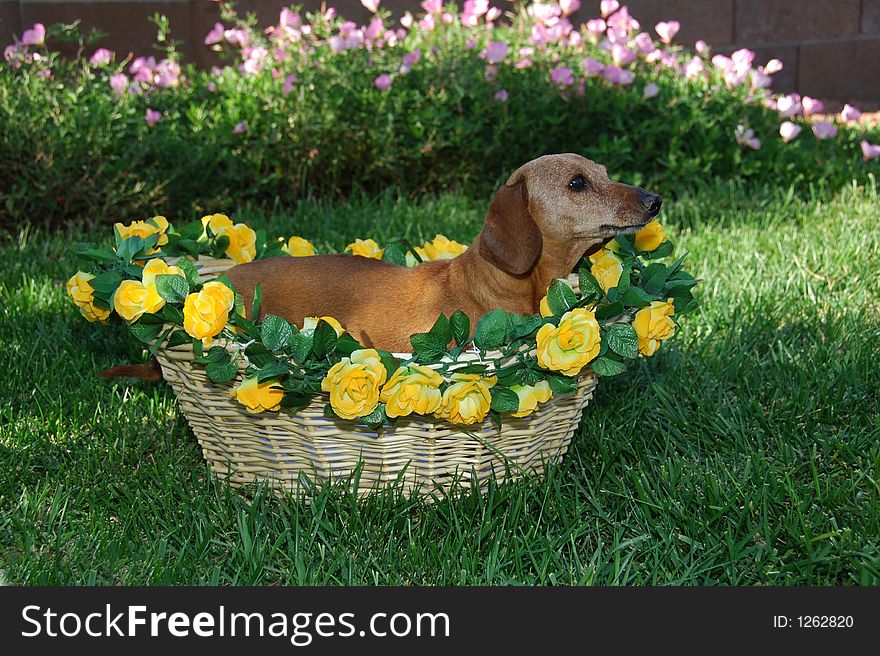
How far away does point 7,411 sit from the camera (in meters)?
3.19

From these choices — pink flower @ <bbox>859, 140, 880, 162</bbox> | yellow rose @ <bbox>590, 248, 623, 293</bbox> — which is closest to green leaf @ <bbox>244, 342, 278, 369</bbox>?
yellow rose @ <bbox>590, 248, 623, 293</bbox>

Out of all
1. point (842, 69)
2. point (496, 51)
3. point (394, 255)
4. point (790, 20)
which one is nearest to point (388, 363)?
point (394, 255)

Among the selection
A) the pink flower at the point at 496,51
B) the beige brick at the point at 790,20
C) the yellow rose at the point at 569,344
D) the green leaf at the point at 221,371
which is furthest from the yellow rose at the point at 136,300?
the beige brick at the point at 790,20

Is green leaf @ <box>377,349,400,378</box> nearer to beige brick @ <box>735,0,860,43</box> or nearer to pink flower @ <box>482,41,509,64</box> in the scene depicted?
pink flower @ <box>482,41,509,64</box>

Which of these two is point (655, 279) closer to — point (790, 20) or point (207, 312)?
point (207, 312)

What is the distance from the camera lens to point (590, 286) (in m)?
2.67

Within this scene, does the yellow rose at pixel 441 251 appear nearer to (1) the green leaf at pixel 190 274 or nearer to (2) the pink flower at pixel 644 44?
(1) the green leaf at pixel 190 274

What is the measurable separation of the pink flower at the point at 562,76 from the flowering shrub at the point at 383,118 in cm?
1

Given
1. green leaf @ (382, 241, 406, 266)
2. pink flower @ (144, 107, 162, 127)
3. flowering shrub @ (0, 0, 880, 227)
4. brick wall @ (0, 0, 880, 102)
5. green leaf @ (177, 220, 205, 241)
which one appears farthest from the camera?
brick wall @ (0, 0, 880, 102)

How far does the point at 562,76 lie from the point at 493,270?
3001 millimetres

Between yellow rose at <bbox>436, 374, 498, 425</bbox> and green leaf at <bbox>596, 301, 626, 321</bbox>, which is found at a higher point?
green leaf at <bbox>596, 301, 626, 321</bbox>

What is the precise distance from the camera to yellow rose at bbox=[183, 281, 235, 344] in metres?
2.45

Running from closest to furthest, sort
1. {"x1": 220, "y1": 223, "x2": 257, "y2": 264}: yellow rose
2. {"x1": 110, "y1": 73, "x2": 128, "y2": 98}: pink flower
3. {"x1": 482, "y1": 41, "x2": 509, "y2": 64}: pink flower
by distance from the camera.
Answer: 1. {"x1": 220, "y1": 223, "x2": 257, "y2": 264}: yellow rose
2. {"x1": 110, "y1": 73, "x2": 128, "y2": 98}: pink flower
3. {"x1": 482, "y1": 41, "x2": 509, "y2": 64}: pink flower

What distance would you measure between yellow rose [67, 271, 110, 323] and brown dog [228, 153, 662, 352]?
1.31 ft
